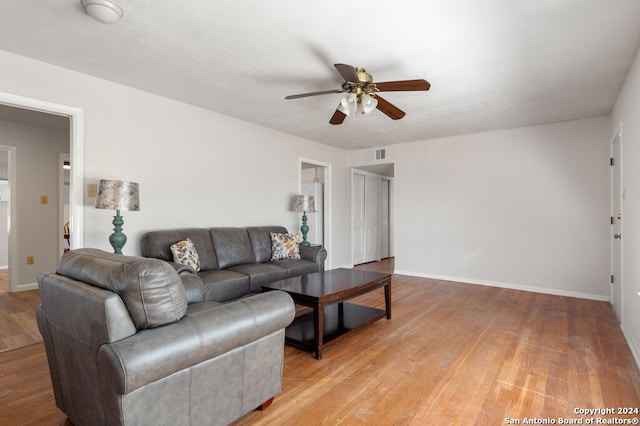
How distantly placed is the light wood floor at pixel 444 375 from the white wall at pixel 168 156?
1.67m

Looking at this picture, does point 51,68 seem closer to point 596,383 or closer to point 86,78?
point 86,78

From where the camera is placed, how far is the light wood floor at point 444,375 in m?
1.86

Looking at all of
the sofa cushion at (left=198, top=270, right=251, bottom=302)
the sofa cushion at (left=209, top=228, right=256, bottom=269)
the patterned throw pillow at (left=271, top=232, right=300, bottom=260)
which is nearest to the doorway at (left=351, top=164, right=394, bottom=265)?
the patterned throw pillow at (left=271, top=232, right=300, bottom=260)

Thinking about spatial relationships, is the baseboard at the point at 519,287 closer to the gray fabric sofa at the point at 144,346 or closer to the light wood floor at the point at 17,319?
the gray fabric sofa at the point at 144,346

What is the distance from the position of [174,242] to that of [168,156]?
1028 mm

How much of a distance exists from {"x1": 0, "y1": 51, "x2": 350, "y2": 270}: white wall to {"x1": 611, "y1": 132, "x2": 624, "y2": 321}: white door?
4.14 metres

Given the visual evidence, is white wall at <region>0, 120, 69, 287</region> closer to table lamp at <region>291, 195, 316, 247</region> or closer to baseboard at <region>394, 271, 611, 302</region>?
table lamp at <region>291, 195, 316, 247</region>

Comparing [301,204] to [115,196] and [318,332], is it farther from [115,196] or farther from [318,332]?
[318,332]

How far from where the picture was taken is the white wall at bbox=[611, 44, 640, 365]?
253cm

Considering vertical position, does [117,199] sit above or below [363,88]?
below

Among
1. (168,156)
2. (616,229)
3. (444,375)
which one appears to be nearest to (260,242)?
(168,156)

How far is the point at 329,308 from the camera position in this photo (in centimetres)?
351

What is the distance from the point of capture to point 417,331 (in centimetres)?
312

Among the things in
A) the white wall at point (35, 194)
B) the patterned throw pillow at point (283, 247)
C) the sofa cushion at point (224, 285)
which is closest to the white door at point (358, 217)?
the patterned throw pillow at point (283, 247)
